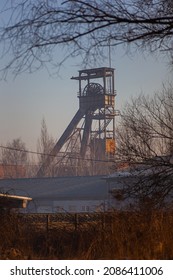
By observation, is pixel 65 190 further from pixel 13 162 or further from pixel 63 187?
pixel 13 162

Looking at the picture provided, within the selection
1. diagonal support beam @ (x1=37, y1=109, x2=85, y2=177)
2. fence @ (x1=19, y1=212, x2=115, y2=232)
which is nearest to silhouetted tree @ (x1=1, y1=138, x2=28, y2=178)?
diagonal support beam @ (x1=37, y1=109, x2=85, y2=177)

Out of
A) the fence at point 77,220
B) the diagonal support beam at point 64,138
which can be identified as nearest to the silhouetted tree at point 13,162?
the diagonal support beam at point 64,138

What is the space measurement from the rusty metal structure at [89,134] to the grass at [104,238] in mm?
2119

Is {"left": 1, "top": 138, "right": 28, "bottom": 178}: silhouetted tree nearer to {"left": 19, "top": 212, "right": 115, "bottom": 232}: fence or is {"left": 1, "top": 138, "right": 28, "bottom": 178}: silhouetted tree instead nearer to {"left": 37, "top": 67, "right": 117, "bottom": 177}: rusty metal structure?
{"left": 37, "top": 67, "right": 117, "bottom": 177}: rusty metal structure

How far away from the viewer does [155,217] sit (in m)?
7.85

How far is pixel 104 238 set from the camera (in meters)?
7.67

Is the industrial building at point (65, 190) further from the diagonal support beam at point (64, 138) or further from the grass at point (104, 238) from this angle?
the grass at point (104, 238)

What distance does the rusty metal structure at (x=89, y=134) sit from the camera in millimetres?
12405

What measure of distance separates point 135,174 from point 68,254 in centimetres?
385

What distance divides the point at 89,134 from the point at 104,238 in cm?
1906

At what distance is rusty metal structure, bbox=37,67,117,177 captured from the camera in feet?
40.7
